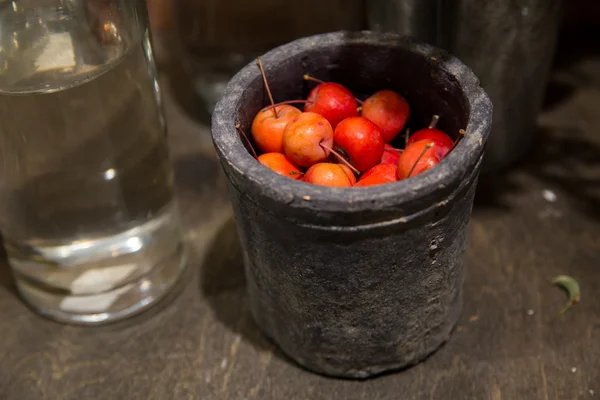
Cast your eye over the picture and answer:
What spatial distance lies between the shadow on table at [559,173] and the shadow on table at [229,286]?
1.04ft

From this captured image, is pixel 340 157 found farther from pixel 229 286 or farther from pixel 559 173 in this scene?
pixel 559 173

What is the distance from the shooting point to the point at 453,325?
29.4 inches

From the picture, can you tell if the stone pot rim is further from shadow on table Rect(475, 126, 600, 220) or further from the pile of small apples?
shadow on table Rect(475, 126, 600, 220)

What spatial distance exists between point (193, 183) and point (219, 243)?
4.6 inches

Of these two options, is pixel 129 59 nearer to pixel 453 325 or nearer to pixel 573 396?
pixel 453 325

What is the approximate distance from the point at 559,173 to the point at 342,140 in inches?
15.2

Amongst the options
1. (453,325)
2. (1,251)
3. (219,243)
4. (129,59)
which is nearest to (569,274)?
(453,325)

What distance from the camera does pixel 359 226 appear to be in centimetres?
57

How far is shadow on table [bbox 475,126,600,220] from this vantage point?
891mm

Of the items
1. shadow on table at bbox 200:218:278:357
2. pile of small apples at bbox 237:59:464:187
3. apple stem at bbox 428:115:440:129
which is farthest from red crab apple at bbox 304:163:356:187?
shadow on table at bbox 200:218:278:357

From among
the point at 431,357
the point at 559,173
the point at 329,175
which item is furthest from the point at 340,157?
the point at 559,173

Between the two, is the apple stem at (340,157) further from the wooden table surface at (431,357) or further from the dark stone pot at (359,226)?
the wooden table surface at (431,357)

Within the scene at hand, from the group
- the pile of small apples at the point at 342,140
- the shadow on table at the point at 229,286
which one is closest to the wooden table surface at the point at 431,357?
the shadow on table at the point at 229,286

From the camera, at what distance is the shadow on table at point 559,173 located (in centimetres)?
89
